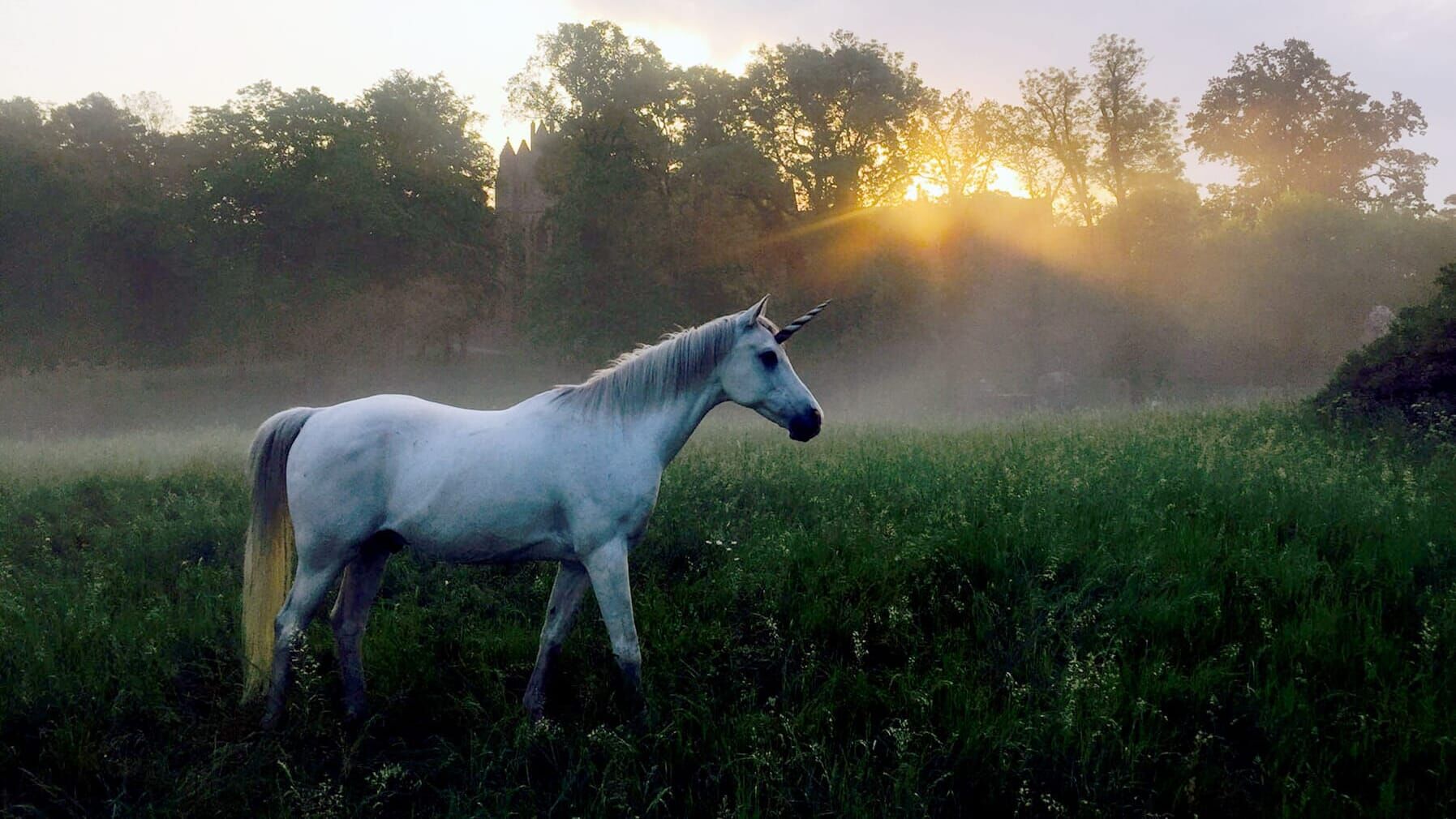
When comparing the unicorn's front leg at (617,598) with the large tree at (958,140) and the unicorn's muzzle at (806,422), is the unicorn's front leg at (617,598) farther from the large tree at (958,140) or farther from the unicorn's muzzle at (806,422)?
the large tree at (958,140)

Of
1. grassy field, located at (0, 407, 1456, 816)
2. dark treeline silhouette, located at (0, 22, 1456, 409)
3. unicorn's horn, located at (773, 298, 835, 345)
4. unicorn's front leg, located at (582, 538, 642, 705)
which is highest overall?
dark treeline silhouette, located at (0, 22, 1456, 409)

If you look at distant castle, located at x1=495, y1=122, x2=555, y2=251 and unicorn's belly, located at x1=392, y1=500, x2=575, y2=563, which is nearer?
unicorn's belly, located at x1=392, y1=500, x2=575, y2=563

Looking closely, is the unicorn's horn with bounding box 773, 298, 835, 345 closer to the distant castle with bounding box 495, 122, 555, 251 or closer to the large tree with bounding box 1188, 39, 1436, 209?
the distant castle with bounding box 495, 122, 555, 251

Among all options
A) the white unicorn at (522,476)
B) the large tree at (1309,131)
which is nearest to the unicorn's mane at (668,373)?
the white unicorn at (522,476)

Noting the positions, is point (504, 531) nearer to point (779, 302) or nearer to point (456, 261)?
point (779, 302)

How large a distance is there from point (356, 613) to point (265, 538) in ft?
2.18

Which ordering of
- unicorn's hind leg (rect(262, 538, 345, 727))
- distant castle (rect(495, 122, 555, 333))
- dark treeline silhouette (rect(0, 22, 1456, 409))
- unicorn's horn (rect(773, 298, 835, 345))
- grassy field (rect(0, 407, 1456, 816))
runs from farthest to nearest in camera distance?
distant castle (rect(495, 122, 555, 333)), dark treeline silhouette (rect(0, 22, 1456, 409)), unicorn's hind leg (rect(262, 538, 345, 727)), unicorn's horn (rect(773, 298, 835, 345)), grassy field (rect(0, 407, 1456, 816))

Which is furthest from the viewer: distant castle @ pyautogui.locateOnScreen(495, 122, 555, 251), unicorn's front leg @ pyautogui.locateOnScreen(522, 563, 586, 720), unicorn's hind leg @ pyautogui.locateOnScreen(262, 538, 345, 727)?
distant castle @ pyautogui.locateOnScreen(495, 122, 555, 251)

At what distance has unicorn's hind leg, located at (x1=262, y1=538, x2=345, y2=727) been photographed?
160 inches

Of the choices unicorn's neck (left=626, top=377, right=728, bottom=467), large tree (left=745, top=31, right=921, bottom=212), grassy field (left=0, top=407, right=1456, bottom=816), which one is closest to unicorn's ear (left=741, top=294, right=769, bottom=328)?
unicorn's neck (left=626, top=377, right=728, bottom=467)

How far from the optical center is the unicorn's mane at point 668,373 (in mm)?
4121

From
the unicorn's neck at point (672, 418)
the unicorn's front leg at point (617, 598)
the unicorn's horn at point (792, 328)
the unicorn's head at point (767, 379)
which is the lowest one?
the unicorn's front leg at point (617, 598)

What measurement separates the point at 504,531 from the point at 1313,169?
132 ft

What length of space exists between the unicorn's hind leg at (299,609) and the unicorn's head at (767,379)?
2309 mm
